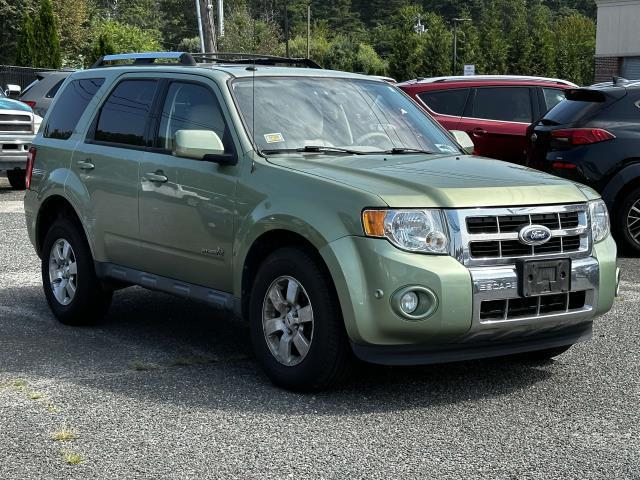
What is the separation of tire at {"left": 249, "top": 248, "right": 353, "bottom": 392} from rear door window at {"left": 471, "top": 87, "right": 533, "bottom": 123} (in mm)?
8338

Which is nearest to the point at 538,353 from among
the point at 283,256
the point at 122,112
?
the point at 283,256

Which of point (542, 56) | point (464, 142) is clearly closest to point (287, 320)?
point (464, 142)

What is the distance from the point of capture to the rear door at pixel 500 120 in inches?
547

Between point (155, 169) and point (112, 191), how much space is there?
1.74 feet

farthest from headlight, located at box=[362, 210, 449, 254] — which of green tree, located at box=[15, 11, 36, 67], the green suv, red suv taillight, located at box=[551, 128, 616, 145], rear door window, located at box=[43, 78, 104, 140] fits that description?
green tree, located at box=[15, 11, 36, 67]

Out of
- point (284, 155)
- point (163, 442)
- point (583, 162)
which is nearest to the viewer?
point (163, 442)

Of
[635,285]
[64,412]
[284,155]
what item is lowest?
[635,285]

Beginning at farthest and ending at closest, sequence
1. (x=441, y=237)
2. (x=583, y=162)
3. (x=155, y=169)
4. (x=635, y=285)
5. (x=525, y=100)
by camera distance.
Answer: (x=525, y=100) → (x=583, y=162) → (x=635, y=285) → (x=155, y=169) → (x=441, y=237)

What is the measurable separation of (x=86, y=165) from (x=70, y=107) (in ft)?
2.31

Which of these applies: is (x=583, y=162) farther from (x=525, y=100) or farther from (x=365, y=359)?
(x=365, y=359)

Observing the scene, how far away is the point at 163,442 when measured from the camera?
5250 mm

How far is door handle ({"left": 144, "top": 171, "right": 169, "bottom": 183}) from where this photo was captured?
6.97 meters

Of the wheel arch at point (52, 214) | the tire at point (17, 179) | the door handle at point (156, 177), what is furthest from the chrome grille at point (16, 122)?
the door handle at point (156, 177)

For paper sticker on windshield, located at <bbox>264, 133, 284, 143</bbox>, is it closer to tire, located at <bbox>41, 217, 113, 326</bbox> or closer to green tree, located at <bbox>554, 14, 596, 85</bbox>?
tire, located at <bbox>41, 217, 113, 326</bbox>
